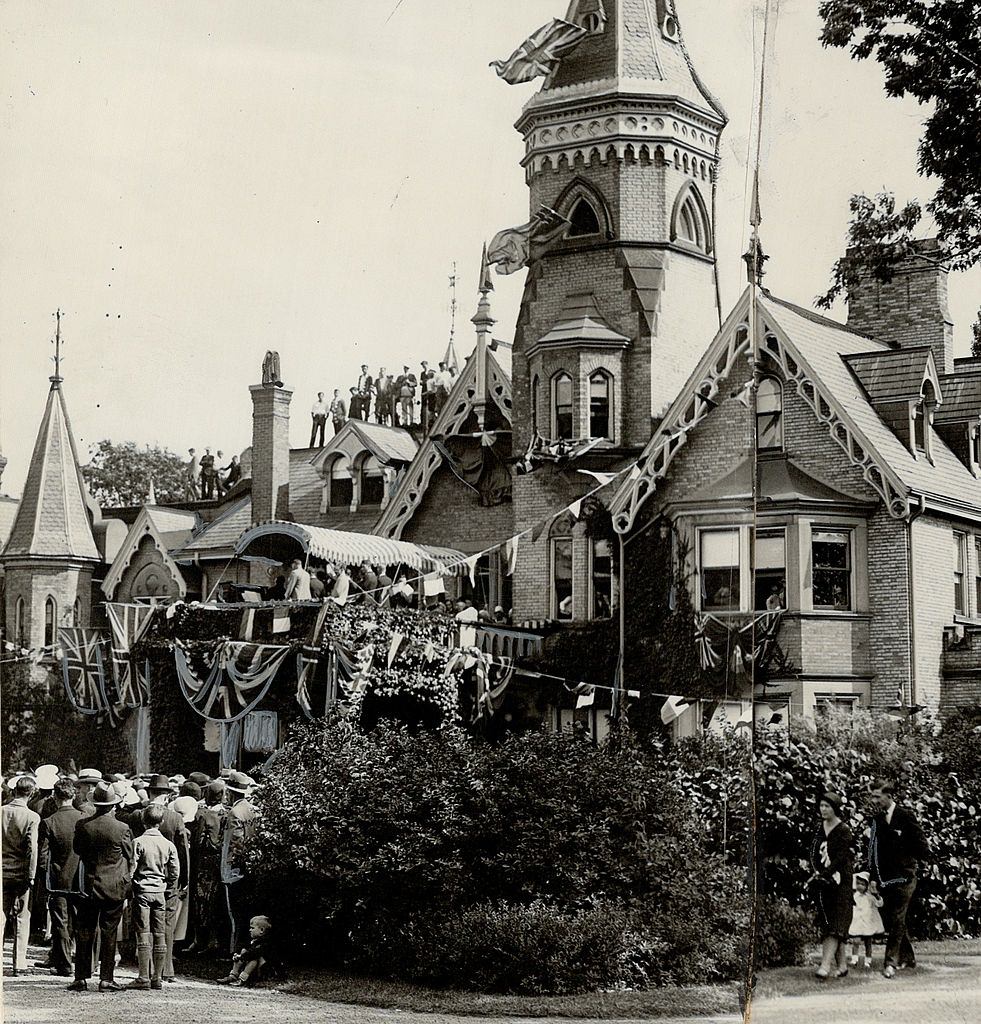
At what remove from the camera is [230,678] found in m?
9.46

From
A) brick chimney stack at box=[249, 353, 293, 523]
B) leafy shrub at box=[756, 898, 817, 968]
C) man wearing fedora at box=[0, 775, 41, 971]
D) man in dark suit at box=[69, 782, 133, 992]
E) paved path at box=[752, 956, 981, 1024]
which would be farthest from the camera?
brick chimney stack at box=[249, 353, 293, 523]

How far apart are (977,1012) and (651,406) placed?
12.0 ft

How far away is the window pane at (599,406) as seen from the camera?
8727 millimetres

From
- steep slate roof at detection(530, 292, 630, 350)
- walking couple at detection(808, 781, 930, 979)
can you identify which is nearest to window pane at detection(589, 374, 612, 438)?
steep slate roof at detection(530, 292, 630, 350)

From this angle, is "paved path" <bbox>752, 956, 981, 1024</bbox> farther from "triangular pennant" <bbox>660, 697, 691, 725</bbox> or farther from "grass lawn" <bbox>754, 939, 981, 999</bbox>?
"triangular pennant" <bbox>660, 697, 691, 725</bbox>

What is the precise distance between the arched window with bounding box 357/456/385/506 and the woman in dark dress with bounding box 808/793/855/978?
3.18 m

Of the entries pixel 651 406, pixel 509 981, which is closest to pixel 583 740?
pixel 509 981

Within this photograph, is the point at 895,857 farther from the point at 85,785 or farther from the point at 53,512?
the point at 53,512

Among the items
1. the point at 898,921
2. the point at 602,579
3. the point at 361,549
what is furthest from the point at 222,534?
the point at 898,921

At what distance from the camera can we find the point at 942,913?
26.3 ft

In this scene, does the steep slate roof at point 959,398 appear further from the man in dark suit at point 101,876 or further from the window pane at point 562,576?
the man in dark suit at point 101,876

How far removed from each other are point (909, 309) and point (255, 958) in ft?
17.1

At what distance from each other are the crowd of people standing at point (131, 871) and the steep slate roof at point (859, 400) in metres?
4.18

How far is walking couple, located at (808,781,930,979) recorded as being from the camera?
7.81 m
